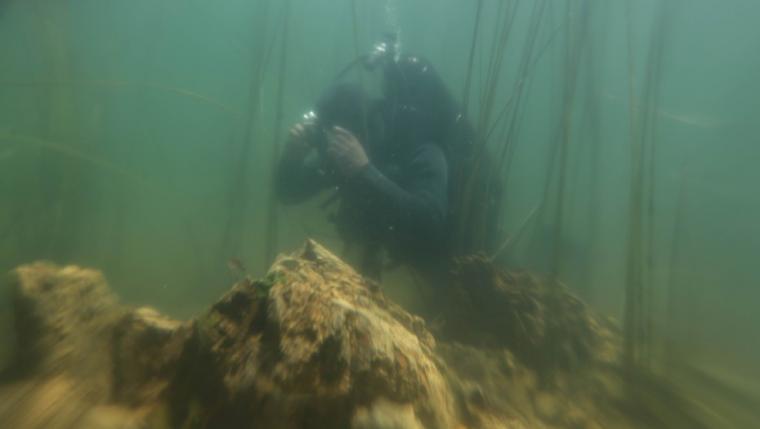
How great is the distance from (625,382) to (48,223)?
782 cm

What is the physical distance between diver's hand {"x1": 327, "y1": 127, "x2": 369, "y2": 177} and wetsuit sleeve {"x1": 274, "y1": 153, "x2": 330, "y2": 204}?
2.64ft

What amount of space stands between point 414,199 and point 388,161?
1.05 meters

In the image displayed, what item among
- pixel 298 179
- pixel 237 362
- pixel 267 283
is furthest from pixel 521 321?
pixel 298 179

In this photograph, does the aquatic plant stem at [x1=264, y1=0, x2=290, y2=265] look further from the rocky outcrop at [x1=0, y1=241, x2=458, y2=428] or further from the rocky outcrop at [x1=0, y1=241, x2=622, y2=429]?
the rocky outcrop at [x1=0, y1=241, x2=458, y2=428]

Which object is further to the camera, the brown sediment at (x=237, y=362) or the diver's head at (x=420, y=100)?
the diver's head at (x=420, y=100)

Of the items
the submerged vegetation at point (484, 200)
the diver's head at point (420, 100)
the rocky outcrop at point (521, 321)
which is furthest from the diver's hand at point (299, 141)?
the rocky outcrop at point (521, 321)

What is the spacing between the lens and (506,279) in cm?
353

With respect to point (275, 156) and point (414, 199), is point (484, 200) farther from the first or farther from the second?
point (275, 156)

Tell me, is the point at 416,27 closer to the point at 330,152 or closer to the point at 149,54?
the point at 149,54

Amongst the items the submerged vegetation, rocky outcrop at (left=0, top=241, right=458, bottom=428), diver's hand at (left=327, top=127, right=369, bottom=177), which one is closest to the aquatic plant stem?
the submerged vegetation

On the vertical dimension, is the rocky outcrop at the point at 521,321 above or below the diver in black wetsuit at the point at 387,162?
below

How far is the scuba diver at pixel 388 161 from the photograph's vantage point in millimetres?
3904

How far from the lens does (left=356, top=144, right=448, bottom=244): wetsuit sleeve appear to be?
380 centimetres

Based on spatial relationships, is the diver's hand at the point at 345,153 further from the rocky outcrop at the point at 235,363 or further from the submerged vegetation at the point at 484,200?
the rocky outcrop at the point at 235,363
